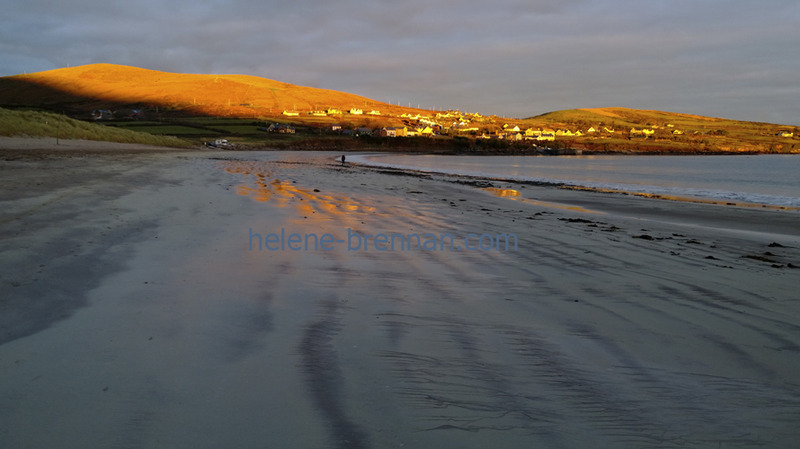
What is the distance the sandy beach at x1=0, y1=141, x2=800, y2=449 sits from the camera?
205cm

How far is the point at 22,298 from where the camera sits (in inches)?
135

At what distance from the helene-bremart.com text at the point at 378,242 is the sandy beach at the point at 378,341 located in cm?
6

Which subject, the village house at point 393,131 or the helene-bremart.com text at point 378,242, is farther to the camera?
the village house at point 393,131

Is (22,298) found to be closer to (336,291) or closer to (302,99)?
(336,291)

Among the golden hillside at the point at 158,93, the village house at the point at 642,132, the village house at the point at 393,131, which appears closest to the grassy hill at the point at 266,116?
the golden hillside at the point at 158,93

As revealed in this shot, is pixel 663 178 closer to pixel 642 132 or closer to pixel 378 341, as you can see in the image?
pixel 378 341

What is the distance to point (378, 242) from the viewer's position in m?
6.48

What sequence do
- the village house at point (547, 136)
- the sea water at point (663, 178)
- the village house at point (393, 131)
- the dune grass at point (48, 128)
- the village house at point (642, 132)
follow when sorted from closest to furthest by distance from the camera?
the sea water at point (663, 178) → the dune grass at point (48, 128) → the village house at point (393, 131) → the village house at point (547, 136) → the village house at point (642, 132)

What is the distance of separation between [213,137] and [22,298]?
77.2 meters

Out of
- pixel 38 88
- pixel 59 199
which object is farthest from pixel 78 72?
pixel 59 199

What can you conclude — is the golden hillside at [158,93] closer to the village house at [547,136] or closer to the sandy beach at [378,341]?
the village house at [547,136]

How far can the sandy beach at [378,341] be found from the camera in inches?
80.9

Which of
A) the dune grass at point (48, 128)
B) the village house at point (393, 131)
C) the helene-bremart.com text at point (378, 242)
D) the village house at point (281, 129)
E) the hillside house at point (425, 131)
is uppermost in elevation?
the hillside house at point (425, 131)

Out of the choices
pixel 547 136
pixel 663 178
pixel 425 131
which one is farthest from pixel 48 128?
pixel 547 136
